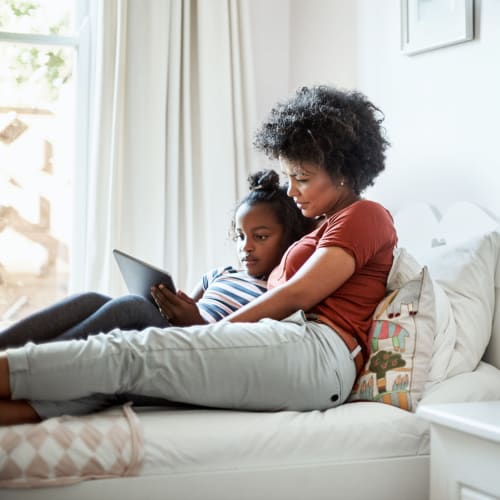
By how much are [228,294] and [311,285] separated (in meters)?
0.46

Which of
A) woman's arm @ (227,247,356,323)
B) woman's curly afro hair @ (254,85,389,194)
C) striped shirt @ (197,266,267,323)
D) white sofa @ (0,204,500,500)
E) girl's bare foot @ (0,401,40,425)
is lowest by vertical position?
white sofa @ (0,204,500,500)

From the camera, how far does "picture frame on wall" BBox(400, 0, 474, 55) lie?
2.08 meters

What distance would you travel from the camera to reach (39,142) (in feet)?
9.79

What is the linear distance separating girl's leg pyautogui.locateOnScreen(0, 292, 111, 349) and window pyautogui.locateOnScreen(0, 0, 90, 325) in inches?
49.3

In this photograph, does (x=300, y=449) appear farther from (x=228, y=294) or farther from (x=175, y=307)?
(x=228, y=294)

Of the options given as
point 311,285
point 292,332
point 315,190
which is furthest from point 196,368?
point 315,190

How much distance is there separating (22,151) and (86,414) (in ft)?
5.58

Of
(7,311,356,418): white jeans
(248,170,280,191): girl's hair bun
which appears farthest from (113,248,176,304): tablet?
(248,170,280,191): girl's hair bun

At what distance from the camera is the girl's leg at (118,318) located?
64.6 inches

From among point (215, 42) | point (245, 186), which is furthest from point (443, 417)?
point (215, 42)

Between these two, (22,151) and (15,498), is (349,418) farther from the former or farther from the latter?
(22,151)

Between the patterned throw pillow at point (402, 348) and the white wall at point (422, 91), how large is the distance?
0.42 meters

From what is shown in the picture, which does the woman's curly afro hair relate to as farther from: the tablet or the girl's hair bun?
the tablet

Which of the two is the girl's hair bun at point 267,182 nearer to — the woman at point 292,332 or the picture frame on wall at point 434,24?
the woman at point 292,332
